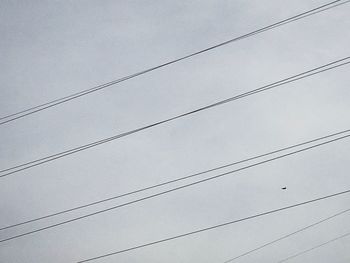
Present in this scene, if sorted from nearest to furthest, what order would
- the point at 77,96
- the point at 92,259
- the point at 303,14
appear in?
1. the point at 303,14
2. the point at 77,96
3. the point at 92,259

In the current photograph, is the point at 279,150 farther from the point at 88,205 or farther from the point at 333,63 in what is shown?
the point at 88,205

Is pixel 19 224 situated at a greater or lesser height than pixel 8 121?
lesser

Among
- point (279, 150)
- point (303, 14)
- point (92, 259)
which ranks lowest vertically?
point (92, 259)

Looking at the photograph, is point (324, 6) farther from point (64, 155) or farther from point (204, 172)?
point (64, 155)

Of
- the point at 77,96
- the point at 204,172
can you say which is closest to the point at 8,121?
the point at 77,96

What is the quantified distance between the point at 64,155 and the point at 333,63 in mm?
8675

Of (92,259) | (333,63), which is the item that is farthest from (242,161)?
(92,259)

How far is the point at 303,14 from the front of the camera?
11.5m

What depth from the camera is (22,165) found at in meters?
13.7

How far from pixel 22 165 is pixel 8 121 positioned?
69.6 inches

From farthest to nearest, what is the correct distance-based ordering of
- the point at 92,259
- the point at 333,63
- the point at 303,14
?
1. the point at 92,259
2. the point at 303,14
3. the point at 333,63

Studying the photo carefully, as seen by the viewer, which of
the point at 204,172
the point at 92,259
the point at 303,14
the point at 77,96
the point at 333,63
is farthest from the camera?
the point at 92,259

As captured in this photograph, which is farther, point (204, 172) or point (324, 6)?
point (204, 172)

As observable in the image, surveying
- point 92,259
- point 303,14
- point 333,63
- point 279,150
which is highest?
point 303,14
